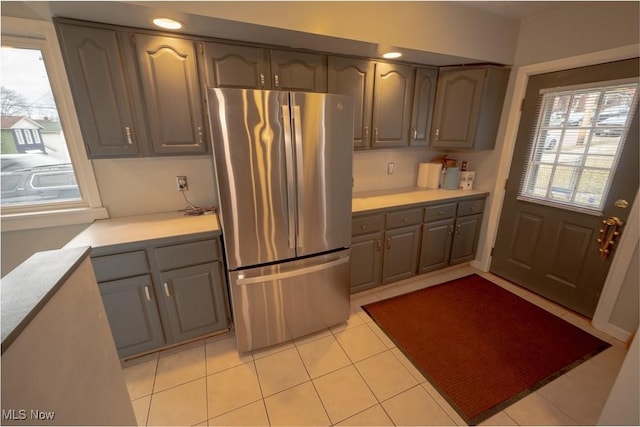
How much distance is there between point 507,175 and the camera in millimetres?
2637

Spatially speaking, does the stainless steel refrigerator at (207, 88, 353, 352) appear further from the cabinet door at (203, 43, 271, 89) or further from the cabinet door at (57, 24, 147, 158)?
the cabinet door at (57, 24, 147, 158)

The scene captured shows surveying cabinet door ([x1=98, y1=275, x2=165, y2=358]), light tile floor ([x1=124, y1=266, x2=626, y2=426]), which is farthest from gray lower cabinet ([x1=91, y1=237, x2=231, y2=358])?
light tile floor ([x1=124, y1=266, x2=626, y2=426])

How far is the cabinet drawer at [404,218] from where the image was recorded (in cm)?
238

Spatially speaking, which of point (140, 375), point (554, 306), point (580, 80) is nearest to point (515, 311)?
point (554, 306)

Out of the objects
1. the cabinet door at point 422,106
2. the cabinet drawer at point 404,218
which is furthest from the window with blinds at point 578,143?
the cabinet drawer at point 404,218

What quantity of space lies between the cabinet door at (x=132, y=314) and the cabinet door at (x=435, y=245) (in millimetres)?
2338

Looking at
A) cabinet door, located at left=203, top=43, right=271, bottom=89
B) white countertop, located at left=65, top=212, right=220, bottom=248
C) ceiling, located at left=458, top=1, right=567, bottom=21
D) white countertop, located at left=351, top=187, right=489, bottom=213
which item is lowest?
white countertop, located at left=65, top=212, right=220, bottom=248

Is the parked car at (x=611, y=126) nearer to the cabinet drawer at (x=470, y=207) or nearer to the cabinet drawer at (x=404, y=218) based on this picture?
the cabinet drawer at (x=470, y=207)

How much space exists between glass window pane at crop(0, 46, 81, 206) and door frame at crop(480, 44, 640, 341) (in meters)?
3.70

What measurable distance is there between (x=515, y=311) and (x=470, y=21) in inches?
97.9

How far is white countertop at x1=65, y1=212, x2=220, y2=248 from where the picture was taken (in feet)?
5.24

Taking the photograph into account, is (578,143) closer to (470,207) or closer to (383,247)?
(470,207)

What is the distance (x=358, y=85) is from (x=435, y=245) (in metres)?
1.73

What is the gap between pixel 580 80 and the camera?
207 cm
